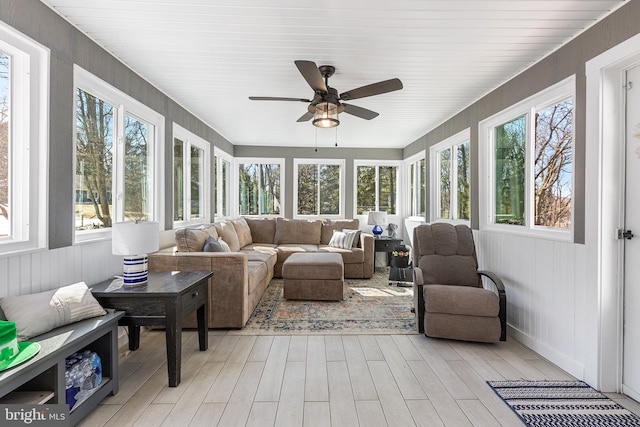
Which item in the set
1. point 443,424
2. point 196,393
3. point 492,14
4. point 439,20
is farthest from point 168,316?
point 492,14

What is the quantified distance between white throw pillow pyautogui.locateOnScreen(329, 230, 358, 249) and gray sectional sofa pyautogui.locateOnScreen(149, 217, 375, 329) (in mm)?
122

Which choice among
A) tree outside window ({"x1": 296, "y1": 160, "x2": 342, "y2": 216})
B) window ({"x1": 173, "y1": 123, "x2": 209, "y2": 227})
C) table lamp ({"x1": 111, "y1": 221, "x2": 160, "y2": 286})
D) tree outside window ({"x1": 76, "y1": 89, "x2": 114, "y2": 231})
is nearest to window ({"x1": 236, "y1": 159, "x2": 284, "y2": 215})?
tree outside window ({"x1": 296, "y1": 160, "x2": 342, "y2": 216})

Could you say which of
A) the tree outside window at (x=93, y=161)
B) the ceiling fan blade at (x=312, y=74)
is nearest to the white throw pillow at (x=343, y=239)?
the ceiling fan blade at (x=312, y=74)

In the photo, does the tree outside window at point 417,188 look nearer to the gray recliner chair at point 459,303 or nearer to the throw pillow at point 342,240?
the throw pillow at point 342,240

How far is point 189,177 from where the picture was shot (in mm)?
4719

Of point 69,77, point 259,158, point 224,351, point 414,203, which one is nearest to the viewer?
point 69,77

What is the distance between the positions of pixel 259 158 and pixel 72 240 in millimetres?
4974

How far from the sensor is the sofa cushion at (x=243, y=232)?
557 cm

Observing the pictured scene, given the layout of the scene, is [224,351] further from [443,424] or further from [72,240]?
[443,424]

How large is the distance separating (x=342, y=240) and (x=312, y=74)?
3.53 m

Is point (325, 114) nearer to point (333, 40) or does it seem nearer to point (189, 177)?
point (333, 40)

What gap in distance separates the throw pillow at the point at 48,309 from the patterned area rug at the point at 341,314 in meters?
1.49

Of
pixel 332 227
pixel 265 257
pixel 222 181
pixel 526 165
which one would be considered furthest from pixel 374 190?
pixel 526 165

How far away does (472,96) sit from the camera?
382cm
